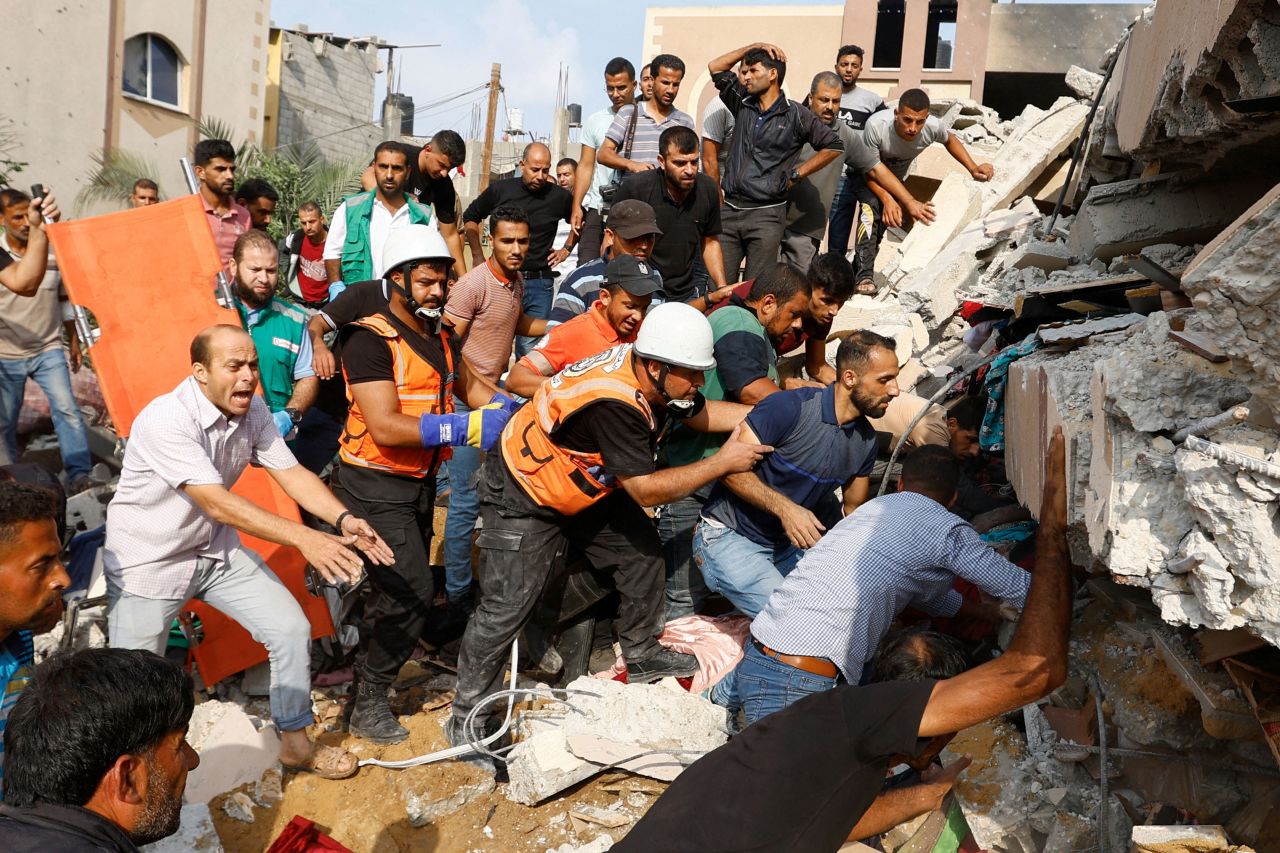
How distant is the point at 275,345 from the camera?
5.58m

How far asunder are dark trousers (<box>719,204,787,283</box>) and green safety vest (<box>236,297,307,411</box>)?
109 inches

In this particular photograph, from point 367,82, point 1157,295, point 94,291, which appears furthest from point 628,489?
point 367,82

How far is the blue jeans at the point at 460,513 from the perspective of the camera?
5.44 m

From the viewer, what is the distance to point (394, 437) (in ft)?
14.7

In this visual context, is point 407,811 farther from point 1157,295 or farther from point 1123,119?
point 1123,119

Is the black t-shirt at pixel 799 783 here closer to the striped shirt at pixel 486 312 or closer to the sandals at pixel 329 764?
the sandals at pixel 329 764

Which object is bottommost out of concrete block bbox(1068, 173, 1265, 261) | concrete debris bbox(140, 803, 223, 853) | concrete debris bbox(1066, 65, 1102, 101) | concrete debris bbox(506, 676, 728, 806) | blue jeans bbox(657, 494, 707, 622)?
concrete debris bbox(140, 803, 223, 853)

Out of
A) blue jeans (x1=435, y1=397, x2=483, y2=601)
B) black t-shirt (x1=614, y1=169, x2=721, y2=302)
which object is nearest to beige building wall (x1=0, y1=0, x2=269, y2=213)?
black t-shirt (x1=614, y1=169, x2=721, y2=302)

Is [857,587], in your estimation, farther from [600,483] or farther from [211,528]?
[211,528]

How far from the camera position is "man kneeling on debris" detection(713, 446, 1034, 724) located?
11.6ft

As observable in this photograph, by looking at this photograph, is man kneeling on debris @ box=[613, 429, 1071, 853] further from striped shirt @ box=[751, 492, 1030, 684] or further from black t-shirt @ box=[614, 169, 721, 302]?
black t-shirt @ box=[614, 169, 721, 302]

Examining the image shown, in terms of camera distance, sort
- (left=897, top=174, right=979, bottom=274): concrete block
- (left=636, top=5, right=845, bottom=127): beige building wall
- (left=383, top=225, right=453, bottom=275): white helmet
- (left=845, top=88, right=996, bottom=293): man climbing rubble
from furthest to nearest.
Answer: (left=636, top=5, right=845, bottom=127): beige building wall
(left=897, top=174, right=979, bottom=274): concrete block
(left=845, top=88, right=996, bottom=293): man climbing rubble
(left=383, top=225, right=453, bottom=275): white helmet

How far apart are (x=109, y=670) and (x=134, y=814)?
0.30 m

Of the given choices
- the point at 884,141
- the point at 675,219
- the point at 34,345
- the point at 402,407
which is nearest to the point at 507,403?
the point at 402,407
